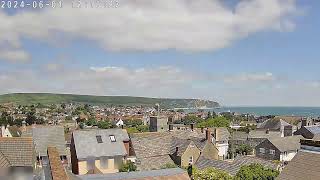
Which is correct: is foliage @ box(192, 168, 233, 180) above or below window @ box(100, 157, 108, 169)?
above

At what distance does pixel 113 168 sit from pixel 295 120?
307 ft

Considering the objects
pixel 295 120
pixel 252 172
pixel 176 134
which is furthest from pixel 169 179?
pixel 295 120

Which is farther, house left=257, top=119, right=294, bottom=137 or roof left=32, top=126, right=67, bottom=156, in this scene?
house left=257, top=119, right=294, bottom=137

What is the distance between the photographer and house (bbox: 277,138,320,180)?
17625mm

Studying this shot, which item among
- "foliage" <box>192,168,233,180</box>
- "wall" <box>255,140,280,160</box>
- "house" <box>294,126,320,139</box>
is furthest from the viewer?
"house" <box>294,126,320,139</box>

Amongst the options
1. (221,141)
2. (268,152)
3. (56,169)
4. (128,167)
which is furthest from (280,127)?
(56,169)

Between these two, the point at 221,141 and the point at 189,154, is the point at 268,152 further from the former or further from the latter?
the point at 189,154

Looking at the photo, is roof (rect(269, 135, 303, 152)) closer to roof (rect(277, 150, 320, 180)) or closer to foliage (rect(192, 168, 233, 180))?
foliage (rect(192, 168, 233, 180))

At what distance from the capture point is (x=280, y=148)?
71.3 m

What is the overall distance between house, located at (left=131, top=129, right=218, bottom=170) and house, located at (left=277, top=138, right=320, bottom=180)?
33161 mm

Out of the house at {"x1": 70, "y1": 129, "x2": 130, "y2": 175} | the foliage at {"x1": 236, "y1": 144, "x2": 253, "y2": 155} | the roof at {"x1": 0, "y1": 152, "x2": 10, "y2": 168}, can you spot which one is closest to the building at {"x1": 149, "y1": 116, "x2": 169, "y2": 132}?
the foliage at {"x1": 236, "y1": 144, "x2": 253, "y2": 155}

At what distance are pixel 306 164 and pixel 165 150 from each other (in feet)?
132

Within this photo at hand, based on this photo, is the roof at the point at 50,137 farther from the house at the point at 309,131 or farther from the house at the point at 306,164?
the house at the point at 309,131

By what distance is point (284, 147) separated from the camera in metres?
71.8
